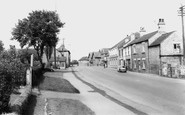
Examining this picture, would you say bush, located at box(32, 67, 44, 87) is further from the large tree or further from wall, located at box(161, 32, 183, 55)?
wall, located at box(161, 32, 183, 55)

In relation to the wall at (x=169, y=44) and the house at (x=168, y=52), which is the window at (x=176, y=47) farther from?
the wall at (x=169, y=44)

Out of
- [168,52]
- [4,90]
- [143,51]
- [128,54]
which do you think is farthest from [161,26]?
[4,90]

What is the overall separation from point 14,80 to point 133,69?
4133 cm

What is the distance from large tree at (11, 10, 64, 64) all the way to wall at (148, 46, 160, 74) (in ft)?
65.5

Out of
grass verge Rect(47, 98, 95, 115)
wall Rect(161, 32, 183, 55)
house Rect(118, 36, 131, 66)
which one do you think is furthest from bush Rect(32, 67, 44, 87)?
house Rect(118, 36, 131, 66)

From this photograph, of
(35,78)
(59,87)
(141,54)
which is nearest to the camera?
(59,87)

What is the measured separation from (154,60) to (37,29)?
77.6ft

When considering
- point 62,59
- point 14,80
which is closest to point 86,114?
point 14,80

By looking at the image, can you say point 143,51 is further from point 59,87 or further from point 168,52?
point 59,87

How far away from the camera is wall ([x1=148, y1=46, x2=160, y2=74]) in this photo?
117 ft

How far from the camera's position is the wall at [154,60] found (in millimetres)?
35625

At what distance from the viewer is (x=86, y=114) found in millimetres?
9336

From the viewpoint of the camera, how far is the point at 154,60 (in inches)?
1448

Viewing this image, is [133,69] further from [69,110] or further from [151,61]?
[69,110]
